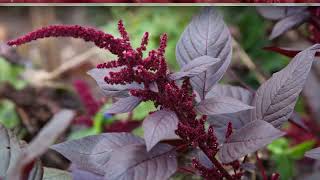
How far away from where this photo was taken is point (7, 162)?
0.71 metres

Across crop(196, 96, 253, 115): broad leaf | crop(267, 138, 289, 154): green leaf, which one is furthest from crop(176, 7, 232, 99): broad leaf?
crop(267, 138, 289, 154): green leaf

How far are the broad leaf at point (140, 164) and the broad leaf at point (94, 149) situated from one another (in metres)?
0.03

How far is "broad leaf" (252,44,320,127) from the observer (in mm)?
688

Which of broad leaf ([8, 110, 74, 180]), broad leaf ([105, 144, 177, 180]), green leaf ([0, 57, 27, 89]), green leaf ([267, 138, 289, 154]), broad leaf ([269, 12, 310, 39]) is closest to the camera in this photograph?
broad leaf ([8, 110, 74, 180])

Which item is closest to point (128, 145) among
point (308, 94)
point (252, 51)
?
point (308, 94)

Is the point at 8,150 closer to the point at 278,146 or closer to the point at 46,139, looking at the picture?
the point at 46,139

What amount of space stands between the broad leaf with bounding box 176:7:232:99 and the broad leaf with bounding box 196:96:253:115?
43mm


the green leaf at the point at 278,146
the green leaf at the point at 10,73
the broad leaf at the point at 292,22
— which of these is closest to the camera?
the broad leaf at the point at 292,22

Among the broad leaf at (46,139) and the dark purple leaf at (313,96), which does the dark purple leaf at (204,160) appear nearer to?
the broad leaf at (46,139)

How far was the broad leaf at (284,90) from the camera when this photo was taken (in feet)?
2.26

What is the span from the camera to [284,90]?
70cm

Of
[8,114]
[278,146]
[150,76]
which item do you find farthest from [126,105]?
[8,114]

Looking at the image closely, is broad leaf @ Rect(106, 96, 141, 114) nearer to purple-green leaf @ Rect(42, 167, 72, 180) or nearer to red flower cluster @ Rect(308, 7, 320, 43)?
purple-green leaf @ Rect(42, 167, 72, 180)

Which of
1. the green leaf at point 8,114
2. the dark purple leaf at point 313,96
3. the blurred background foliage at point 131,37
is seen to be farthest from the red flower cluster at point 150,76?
the green leaf at point 8,114
